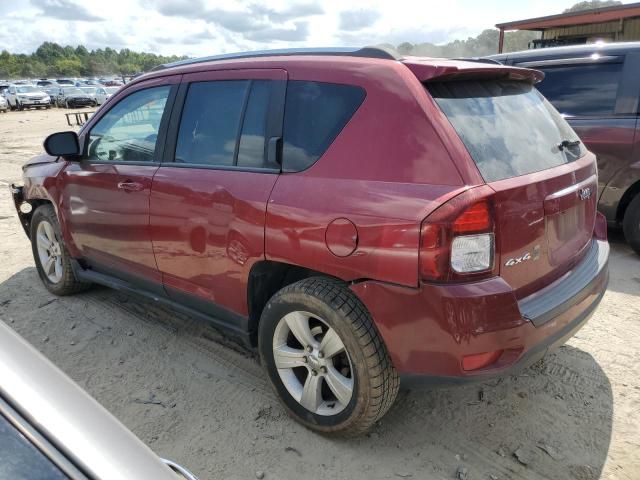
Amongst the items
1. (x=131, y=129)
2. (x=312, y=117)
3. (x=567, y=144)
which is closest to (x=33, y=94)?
(x=131, y=129)

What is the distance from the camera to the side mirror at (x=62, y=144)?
3.87m

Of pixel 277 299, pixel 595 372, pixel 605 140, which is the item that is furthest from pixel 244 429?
pixel 605 140

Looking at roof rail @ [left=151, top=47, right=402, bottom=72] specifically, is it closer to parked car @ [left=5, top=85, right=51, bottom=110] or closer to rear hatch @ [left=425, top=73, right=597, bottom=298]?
rear hatch @ [left=425, top=73, right=597, bottom=298]

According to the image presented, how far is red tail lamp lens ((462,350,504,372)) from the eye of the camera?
2.23m

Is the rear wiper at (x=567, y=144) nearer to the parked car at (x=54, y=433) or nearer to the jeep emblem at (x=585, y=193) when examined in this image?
the jeep emblem at (x=585, y=193)

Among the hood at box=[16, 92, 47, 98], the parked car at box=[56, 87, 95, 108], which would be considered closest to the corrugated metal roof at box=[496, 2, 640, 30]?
the parked car at box=[56, 87, 95, 108]

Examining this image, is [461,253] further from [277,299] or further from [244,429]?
[244,429]

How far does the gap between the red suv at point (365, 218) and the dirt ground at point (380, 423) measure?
0.78 feet

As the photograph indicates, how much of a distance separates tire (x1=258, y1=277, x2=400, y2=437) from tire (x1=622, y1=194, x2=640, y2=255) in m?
3.71

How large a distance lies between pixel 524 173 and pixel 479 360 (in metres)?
0.87

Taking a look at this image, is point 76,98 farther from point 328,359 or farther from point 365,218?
point 365,218

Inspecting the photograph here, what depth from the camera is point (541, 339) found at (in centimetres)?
237

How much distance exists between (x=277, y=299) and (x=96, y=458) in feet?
5.53

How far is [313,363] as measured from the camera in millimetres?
2670
